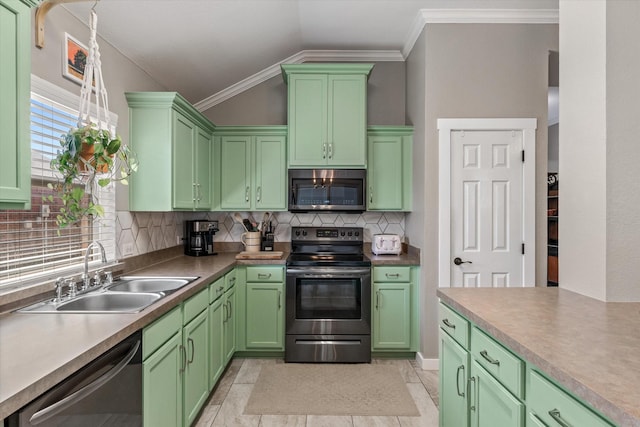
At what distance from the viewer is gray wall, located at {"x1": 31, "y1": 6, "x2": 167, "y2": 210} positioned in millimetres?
1875

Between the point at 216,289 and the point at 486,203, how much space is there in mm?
2256

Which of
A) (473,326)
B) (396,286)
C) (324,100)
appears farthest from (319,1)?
(473,326)

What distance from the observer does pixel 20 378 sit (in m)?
0.98

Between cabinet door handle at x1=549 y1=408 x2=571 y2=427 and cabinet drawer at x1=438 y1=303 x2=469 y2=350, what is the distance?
59 cm

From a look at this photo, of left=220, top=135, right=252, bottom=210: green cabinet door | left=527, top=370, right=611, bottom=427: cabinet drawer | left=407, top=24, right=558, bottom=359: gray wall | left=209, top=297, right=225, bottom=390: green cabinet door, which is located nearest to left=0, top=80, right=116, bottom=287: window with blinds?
left=209, top=297, right=225, bottom=390: green cabinet door

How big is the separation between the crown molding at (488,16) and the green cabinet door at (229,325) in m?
2.78

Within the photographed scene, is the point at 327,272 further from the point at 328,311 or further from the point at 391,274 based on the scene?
the point at 391,274

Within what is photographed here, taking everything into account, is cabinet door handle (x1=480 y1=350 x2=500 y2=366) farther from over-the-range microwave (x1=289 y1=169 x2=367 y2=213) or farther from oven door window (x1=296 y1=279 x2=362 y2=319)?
over-the-range microwave (x1=289 y1=169 x2=367 y2=213)

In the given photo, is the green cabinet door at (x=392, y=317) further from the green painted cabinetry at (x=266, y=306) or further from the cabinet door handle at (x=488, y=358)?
the cabinet door handle at (x=488, y=358)

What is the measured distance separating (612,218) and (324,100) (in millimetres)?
2428

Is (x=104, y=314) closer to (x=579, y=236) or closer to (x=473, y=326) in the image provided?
(x=473, y=326)

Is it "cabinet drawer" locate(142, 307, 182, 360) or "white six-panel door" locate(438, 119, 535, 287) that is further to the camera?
"white six-panel door" locate(438, 119, 535, 287)

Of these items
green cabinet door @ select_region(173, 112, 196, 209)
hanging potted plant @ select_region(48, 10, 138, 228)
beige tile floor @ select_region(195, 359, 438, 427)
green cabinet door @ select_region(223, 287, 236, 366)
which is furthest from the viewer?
green cabinet door @ select_region(223, 287, 236, 366)

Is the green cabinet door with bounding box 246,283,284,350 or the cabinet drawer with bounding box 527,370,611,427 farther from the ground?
the cabinet drawer with bounding box 527,370,611,427
